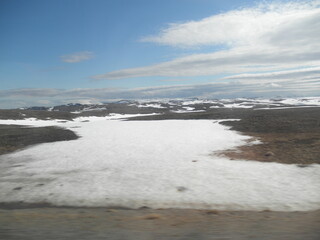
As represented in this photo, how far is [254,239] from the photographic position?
5.61m

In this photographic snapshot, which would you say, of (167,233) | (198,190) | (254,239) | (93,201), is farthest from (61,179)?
(254,239)

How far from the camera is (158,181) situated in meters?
11.8

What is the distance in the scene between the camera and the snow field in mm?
9250

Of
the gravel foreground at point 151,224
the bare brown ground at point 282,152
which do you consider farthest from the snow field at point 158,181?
the bare brown ground at point 282,152

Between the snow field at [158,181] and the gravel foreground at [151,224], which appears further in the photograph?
the snow field at [158,181]

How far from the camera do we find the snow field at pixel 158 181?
9250 mm

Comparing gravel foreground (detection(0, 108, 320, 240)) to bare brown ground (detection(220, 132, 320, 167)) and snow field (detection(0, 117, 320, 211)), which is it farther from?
bare brown ground (detection(220, 132, 320, 167))

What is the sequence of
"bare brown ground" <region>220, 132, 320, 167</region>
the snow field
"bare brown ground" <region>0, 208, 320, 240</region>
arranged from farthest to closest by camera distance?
"bare brown ground" <region>220, 132, 320, 167</region> < the snow field < "bare brown ground" <region>0, 208, 320, 240</region>

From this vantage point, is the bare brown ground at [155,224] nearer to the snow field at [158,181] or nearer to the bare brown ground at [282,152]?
the snow field at [158,181]

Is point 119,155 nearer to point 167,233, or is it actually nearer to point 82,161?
point 82,161

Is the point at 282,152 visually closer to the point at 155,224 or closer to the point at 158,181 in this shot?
the point at 158,181

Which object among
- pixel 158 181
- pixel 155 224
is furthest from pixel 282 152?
pixel 155 224

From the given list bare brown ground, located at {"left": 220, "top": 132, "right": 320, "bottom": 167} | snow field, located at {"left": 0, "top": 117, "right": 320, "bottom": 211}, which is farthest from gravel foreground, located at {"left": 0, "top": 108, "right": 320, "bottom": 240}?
bare brown ground, located at {"left": 220, "top": 132, "right": 320, "bottom": 167}

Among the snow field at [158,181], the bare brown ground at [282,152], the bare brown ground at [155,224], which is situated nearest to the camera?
the bare brown ground at [155,224]
